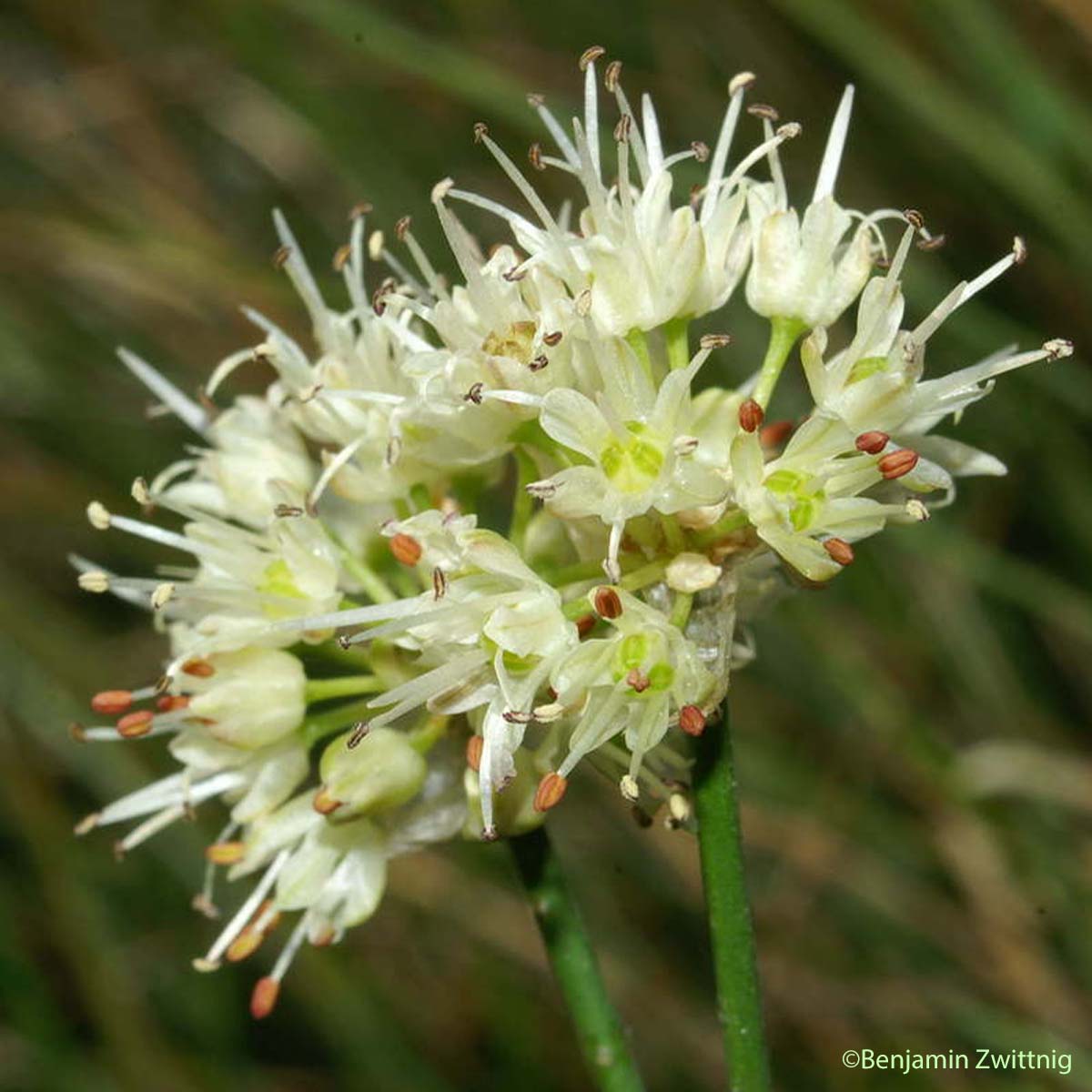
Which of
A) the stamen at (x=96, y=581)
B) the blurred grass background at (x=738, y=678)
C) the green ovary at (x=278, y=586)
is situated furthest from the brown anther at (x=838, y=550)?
the blurred grass background at (x=738, y=678)

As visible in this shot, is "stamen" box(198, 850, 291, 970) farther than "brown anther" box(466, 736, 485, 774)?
Yes

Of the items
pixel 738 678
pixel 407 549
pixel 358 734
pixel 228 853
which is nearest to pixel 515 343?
pixel 407 549

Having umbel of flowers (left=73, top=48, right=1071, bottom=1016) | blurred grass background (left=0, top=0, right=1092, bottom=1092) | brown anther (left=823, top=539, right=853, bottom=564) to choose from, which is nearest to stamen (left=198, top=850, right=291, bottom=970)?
umbel of flowers (left=73, top=48, right=1071, bottom=1016)

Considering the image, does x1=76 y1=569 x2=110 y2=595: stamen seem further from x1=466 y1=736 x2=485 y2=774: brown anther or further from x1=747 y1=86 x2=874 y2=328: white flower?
x1=747 y1=86 x2=874 y2=328: white flower

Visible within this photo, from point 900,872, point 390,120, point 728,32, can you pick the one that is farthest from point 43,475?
point 900,872

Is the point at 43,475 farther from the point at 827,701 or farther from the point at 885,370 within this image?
the point at 885,370

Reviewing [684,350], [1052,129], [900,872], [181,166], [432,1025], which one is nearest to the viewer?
[684,350]

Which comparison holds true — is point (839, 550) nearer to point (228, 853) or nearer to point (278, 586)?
point (278, 586)
